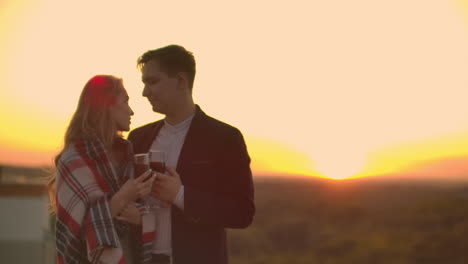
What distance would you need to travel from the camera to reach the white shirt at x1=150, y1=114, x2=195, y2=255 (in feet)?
11.9

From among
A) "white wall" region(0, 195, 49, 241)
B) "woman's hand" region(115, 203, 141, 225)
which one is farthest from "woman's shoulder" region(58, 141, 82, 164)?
"white wall" region(0, 195, 49, 241)

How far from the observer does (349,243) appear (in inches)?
1220

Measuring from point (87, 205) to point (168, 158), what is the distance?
0.68m

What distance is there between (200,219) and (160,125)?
645 mm

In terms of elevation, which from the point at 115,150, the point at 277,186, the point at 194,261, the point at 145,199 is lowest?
the point at 194,261

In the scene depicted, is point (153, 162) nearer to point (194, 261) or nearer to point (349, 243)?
point (194, 261)

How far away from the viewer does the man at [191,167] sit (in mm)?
3684

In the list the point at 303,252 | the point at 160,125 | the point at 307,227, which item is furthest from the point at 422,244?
the point at 160,125

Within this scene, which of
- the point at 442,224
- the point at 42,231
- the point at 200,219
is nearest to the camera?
the point at 200,219

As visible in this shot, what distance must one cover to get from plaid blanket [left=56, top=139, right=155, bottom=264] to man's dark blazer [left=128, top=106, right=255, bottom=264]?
430 mm

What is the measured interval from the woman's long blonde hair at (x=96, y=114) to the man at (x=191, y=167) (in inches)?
14.2

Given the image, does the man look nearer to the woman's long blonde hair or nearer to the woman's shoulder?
the woman's long blonde hair

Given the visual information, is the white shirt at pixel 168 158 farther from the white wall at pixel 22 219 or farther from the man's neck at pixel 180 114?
the white wall at pixel 22 219

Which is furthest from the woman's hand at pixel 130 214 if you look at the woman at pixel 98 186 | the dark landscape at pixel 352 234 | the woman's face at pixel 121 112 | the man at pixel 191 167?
the dark landscape at pixel 352 234
